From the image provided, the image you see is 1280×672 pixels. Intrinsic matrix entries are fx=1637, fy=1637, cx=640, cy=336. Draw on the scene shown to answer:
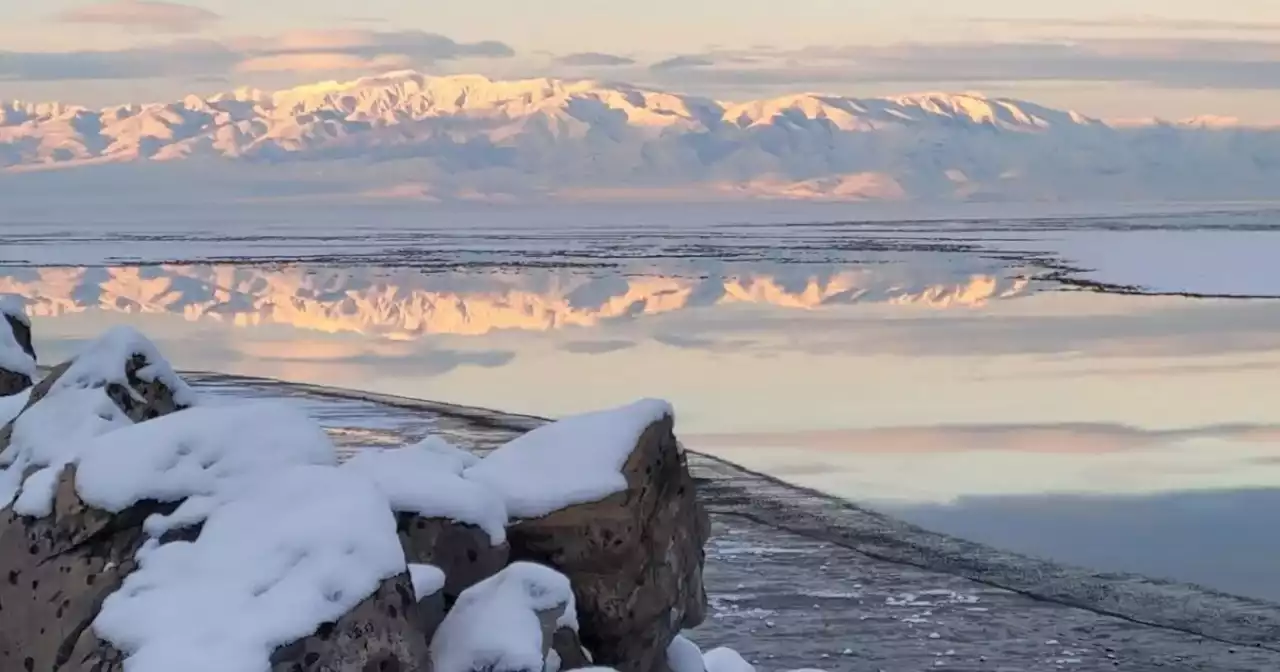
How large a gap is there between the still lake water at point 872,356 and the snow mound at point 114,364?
6.13 metres

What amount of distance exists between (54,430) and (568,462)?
1.78m

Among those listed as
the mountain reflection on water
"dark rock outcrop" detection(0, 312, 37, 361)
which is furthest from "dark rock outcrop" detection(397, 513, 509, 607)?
the mountain reflection on water

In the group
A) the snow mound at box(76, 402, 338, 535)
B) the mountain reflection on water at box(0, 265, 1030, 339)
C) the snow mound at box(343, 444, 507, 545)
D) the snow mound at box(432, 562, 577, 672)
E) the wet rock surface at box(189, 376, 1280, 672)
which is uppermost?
the snow mound at box(76, 402, 338, 535)

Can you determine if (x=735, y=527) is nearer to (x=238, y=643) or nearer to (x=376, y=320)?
(x=238, y=643)

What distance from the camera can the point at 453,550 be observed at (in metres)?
5.37

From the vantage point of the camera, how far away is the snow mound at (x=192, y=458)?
4.63 m

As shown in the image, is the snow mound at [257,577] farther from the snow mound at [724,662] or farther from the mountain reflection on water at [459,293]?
the mountain reflection on water at [459,293]

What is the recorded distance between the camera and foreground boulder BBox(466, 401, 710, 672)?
5.64 m

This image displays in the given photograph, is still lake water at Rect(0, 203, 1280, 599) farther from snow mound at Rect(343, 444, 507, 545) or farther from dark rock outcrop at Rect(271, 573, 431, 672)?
dark rock outcrop at Rect(271, 573, 431, 672)

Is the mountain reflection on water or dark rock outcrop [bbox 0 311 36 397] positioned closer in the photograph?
dark rock outcrop [bbox 0 311 36 397]

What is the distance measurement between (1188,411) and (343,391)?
9003mm

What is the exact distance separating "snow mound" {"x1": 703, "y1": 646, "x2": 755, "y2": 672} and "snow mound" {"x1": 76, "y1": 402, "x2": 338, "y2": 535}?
2429 millimetres

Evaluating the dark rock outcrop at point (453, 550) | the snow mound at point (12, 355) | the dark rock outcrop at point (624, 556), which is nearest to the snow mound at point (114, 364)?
the dark rock outcrop at point (453, 550)

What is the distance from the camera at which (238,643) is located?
404 centimetres
